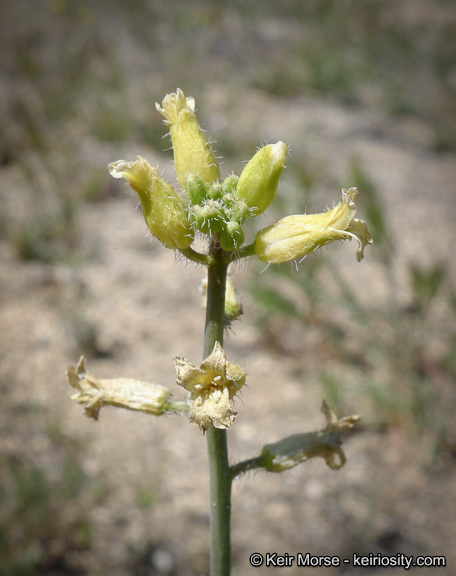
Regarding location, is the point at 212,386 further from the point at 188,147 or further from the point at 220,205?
the point at 188,147

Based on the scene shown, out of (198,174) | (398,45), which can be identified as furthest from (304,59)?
(198,174)

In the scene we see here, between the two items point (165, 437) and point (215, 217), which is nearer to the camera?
point (215, 217)

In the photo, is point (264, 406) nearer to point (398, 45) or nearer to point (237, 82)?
point (237, 82)

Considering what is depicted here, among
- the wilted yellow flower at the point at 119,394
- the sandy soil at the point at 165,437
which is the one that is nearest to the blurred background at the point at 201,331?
the sandy soil at the point at 165,437

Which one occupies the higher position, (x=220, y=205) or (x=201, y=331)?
(x=201, y=331)

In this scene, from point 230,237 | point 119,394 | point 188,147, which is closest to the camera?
point 230,237

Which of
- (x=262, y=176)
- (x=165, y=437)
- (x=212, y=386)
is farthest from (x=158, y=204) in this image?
(x=165, y=437)

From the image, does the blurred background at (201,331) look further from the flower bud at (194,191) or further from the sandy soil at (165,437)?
the flower bud at (194,191)
